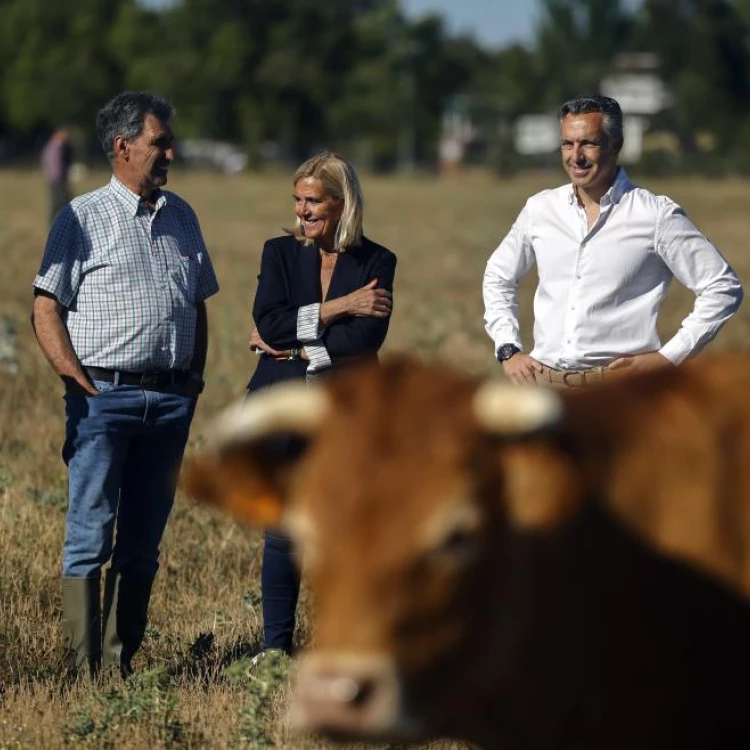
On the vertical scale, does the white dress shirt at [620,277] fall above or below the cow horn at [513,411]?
above

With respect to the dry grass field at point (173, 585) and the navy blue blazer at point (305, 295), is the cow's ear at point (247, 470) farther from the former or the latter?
the navy blue blazer at point (305, 295)

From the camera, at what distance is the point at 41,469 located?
33.4 ft

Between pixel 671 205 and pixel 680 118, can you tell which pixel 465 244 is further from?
pixel 680 118

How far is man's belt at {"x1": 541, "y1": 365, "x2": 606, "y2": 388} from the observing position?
6.17 metres

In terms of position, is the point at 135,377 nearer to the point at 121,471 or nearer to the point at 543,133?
the point at 121,471

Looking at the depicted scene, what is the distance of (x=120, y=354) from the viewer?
639 centimetres

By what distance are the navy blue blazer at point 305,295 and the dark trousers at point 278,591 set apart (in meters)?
0.66

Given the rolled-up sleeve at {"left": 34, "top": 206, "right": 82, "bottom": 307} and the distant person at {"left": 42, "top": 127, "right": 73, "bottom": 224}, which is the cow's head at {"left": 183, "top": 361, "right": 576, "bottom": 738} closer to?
the rolled-up sleeve at {"left": 34, "top": 206, "right": 82, "bottom": 307}

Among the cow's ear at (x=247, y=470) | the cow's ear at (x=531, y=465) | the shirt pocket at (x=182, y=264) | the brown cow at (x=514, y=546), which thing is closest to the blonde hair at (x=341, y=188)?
the shirt pocket at (x=182, y=264)

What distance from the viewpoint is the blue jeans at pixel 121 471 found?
251 inches

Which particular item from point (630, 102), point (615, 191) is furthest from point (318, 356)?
point (630, 102)

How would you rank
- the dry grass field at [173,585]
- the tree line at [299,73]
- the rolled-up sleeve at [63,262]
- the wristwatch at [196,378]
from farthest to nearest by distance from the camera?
the tree line at [299,73], the wristwatch at [196,378], the rolled-up sleeve at [63,262], the dry grass field at [173,585]

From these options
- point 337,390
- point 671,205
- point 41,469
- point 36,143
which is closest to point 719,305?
point 671,205

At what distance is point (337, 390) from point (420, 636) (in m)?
0.59
